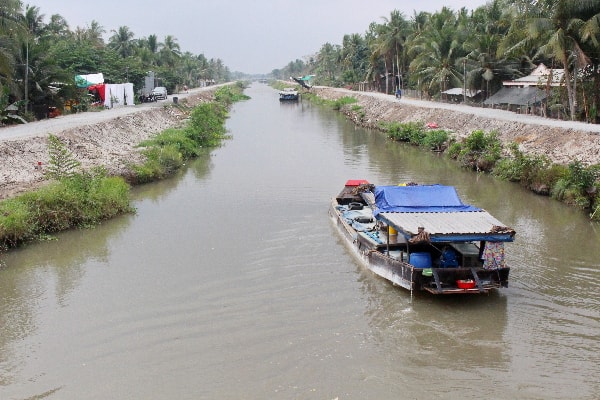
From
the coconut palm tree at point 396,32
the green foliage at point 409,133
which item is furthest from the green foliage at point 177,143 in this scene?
the coconut palm tree at point 396,32

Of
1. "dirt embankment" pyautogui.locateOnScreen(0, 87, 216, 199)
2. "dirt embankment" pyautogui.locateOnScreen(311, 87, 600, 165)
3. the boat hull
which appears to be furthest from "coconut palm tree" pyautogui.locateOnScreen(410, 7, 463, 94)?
the boat hull

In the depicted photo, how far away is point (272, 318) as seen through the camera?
1185cm

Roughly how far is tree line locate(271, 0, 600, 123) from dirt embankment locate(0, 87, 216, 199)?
22.0 metres

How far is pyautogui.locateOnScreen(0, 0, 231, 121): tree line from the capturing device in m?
29.1

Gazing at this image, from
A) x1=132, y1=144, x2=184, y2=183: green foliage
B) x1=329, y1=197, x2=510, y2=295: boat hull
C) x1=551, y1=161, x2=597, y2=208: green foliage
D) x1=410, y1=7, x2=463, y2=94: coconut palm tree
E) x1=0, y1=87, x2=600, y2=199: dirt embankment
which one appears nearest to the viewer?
x1=329, y1=197, x2=510, y2=295: boat hull

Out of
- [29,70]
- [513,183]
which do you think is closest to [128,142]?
[29,70]

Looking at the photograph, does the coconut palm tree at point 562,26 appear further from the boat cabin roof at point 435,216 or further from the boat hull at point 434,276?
the boat hull at point 434,276

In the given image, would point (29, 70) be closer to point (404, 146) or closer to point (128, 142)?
point (128, 142)

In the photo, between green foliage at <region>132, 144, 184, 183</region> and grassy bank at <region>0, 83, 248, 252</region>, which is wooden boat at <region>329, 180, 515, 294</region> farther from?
green foliage at <region>132, 144, 184, 183</region>

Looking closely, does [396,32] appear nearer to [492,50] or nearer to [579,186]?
[492,50]

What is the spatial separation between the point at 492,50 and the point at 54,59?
32.2 metres

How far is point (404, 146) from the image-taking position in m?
39.1

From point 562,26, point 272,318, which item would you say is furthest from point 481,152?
point 272,318

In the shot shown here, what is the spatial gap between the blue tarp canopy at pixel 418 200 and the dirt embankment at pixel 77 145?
39.6 feet
